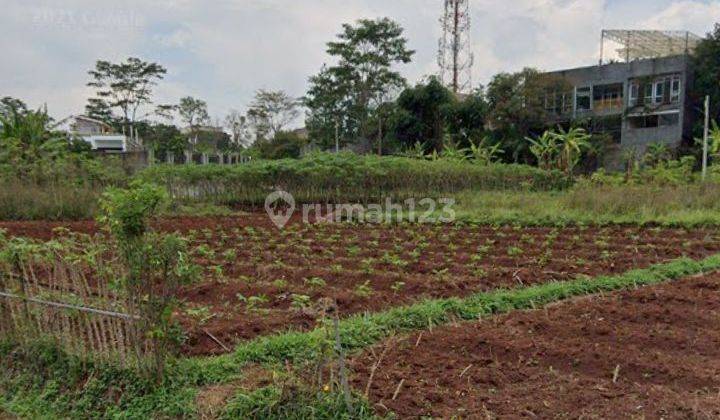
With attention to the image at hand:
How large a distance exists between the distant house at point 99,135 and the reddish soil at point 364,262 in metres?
21.9

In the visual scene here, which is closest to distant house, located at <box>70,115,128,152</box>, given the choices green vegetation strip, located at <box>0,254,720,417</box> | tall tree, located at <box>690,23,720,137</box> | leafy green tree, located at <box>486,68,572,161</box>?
leafy green tree, located at <box>486,68,572,161</box>

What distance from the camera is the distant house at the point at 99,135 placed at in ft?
100

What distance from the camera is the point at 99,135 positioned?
33.1 meters

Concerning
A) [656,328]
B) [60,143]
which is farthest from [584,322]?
[60,143]

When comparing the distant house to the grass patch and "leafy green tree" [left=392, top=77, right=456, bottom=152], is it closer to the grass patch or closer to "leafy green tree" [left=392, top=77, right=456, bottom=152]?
"leafy green tree" [left=392, top=77, right=456, bottom=152]

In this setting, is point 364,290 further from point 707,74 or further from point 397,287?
point 707,74

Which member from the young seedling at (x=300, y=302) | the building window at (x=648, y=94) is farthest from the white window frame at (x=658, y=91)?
the young seedling at (x=300, y=302)

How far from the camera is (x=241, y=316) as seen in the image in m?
4.24

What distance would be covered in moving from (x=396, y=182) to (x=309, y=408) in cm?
1359

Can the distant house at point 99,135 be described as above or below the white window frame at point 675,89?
below

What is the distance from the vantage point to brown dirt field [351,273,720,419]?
276 cm

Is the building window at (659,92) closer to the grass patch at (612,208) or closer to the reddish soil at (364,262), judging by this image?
the grass patch at (612,208)

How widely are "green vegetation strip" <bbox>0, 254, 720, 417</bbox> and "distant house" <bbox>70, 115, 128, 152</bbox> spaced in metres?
28.4

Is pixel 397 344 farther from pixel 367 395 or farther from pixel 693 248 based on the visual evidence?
pixel 693 248
